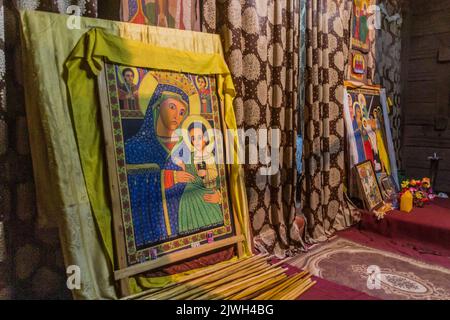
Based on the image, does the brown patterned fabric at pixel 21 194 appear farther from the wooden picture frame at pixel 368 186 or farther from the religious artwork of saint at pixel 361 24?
the religious artwork of saint at pixel 361 24

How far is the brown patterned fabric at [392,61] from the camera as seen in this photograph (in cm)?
369

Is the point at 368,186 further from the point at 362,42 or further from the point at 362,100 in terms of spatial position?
the point at 362,42

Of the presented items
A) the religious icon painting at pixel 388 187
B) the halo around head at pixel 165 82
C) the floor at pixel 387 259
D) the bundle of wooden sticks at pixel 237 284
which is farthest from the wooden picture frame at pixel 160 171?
the religious icon painting at pixel 388 187

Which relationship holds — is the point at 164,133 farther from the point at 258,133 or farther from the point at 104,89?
the point at 258,133

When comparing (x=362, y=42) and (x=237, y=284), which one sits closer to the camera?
(x=237, y=284)

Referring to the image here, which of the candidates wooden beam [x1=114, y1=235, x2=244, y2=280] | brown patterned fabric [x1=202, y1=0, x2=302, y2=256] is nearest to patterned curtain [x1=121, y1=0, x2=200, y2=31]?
brown patterned fabric [x1=202, y1=0, x2=302, y2=256]

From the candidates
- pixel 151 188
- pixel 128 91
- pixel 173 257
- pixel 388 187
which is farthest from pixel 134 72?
pixel 388 187

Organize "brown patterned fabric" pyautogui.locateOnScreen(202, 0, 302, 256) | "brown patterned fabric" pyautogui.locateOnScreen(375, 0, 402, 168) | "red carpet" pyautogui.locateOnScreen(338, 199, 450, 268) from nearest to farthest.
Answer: "brown patterned fabric" pyautogui.locateOnScreen(202, 0, 302, 256) < "red carpet" pyautogui.locateOnScreen(338, 199, 450, 268) < "brown patterned fabric" pyautogui.locateOnScreen(375, 0, 402, 168)

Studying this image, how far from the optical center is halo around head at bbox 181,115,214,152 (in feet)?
5.86

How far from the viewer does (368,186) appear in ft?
9.78

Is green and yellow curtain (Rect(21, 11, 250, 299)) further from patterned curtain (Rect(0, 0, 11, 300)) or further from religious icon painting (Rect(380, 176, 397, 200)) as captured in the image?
religious icon painting (Rect(380, 176, 397, 200))

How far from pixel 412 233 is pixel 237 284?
172cm

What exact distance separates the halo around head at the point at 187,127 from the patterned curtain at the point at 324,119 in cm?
103

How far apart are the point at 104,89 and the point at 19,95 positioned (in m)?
0.35
